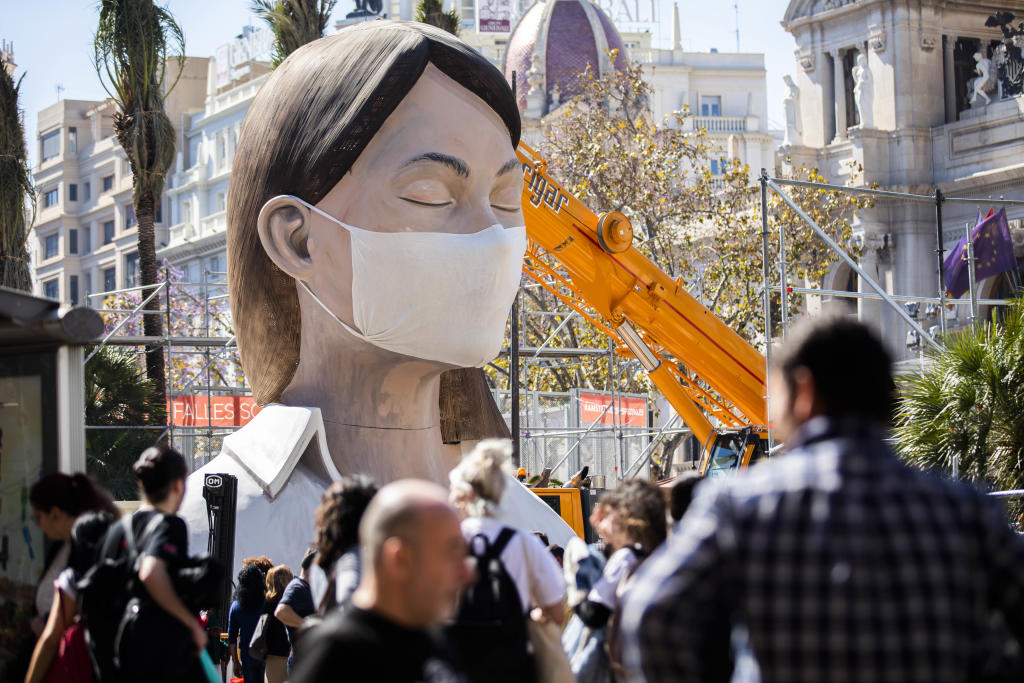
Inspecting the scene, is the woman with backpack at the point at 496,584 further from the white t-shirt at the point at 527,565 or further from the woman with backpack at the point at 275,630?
the woman with backpack at the point at 275,630

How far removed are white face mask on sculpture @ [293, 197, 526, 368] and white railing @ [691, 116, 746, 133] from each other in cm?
6788

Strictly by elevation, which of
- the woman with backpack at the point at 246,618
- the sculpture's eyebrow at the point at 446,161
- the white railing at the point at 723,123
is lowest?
the woman with backpack at the point at 246,618

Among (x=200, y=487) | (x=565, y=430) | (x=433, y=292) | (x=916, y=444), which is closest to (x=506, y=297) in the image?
(x=433, y=292)

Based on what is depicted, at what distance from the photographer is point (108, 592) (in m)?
4.87

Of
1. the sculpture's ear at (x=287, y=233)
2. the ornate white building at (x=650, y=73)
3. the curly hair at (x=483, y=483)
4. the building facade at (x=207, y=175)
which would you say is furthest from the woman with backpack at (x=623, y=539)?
the building facade at (x=207, y=175)

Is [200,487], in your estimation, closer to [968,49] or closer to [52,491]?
[52,491]

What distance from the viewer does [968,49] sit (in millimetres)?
34469

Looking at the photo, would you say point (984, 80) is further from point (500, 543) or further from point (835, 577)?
point (835, 577)

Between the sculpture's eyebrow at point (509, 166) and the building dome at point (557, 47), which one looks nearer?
the sculpture's eyebrow at point (509, 166)

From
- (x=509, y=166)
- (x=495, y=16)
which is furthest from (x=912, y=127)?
(x=495, y=16)

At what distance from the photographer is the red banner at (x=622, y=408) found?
23.4 m

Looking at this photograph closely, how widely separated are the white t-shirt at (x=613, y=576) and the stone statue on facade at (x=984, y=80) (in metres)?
29.9

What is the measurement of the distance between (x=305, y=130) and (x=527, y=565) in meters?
4.43

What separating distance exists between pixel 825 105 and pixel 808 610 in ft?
111
